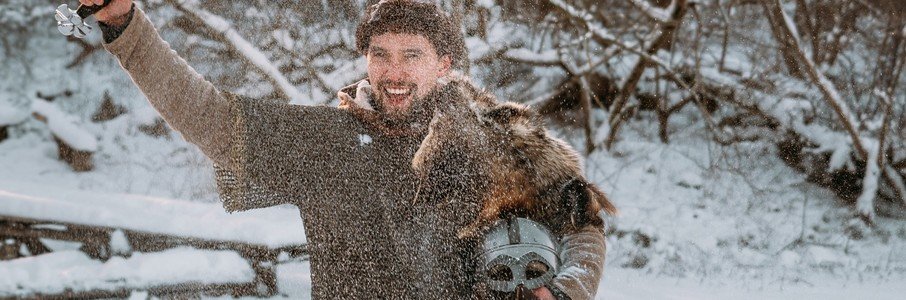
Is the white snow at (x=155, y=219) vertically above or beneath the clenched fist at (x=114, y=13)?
above

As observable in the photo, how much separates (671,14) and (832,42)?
7.56 ft

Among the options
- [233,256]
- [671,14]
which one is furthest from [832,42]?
[233,256]

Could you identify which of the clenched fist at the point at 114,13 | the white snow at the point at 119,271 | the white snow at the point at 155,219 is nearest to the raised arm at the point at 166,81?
the clenched fist at the point at 114,13

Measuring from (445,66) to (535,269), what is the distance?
2.03 ft

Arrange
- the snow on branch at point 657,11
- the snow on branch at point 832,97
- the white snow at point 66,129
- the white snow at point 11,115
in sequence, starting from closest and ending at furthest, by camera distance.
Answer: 1. the snow on branch at point 832,97
2. the snow on branch at point 657,11
3. the white snow at point 66,129
4. the white snow at point 11,115

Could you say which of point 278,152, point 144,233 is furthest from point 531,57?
point 278,152

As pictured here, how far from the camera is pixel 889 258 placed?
6242 millimetres

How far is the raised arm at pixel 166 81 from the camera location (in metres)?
1.35

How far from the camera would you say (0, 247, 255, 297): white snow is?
364 cm

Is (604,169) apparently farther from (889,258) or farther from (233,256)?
(233,256)

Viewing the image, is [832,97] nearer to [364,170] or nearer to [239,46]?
[239,46]

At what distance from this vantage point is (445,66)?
1814 millimetres

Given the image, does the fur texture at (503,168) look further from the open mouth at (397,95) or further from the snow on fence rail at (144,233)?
the snow on fence rail at (144,233)

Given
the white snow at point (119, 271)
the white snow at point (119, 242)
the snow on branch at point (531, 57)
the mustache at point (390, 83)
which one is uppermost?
the snow on branch at point (531, 57)
